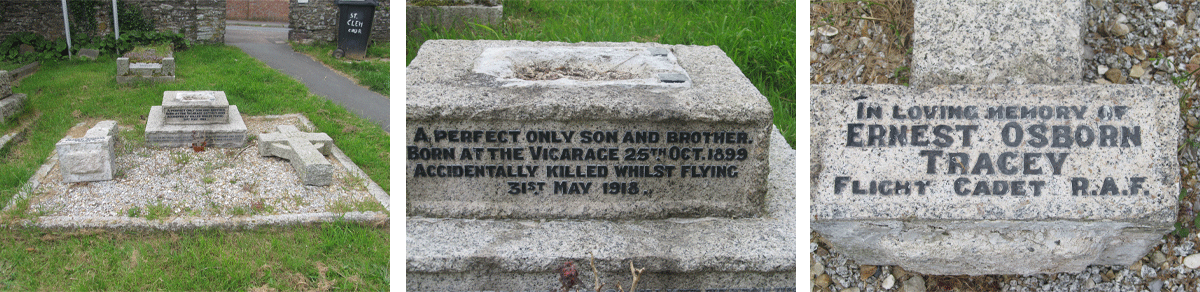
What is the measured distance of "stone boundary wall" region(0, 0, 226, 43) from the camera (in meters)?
4.83

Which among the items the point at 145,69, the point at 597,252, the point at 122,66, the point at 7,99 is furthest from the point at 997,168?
the point at 122,66

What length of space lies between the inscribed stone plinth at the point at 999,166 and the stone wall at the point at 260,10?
4.13 meters

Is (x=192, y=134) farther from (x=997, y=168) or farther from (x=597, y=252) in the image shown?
(x=997, y=168)

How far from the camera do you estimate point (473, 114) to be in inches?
90.4

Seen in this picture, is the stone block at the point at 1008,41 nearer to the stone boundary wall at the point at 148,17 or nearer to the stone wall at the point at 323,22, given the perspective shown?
the stone wall at the point at 323,22

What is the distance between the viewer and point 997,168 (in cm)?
223

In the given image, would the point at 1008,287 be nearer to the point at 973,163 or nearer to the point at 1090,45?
the point at 973,163

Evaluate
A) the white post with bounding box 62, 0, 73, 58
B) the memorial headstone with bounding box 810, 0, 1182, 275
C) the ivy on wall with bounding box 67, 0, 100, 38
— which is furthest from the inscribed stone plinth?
the ivy on wall with bounding box 67, 0, 100, 38

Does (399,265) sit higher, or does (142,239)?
(399,265)

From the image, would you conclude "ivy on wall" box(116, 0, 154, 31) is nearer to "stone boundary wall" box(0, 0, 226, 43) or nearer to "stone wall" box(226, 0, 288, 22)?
"stone boundary wall" box(0, 0, 226, 43)

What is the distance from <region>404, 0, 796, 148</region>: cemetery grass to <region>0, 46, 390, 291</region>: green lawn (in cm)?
132

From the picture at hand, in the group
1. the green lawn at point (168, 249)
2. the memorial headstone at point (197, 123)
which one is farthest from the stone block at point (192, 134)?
the green lawn at point (168, 249)

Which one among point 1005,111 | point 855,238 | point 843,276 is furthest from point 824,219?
point 1005,111

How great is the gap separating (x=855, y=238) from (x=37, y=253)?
386 cm
